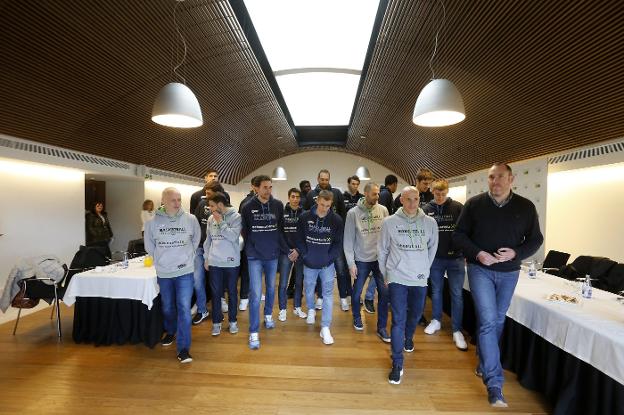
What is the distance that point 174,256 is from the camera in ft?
11.0

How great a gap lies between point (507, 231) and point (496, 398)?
4.26 ft

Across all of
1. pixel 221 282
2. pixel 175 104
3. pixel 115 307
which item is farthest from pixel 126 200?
pixel 175 104

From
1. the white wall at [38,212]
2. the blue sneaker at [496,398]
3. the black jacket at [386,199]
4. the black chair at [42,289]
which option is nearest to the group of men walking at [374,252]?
the blue sneaker at [496,398]

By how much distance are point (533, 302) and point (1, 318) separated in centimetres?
638

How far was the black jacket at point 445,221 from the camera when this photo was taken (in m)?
3.83

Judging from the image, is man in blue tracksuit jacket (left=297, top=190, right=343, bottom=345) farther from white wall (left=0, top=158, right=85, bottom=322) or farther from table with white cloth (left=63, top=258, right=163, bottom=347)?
white wall (left=0, top=158, right=85, bottom=322)

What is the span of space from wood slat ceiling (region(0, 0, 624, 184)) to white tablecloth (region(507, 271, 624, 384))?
8.99ft

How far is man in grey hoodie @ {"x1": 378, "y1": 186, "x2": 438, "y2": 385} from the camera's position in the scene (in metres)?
2.98

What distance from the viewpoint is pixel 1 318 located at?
468 centimetres

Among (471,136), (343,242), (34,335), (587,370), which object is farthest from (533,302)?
(471,136)

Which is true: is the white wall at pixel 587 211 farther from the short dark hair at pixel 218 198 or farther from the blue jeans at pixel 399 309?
the short dark hair at pixel 218 198

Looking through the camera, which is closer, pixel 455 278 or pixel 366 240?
pixel 455 278

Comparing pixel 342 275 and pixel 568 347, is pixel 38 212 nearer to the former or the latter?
pixel 342 275

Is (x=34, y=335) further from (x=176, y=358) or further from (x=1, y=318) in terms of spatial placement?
(x=176, y=358)
